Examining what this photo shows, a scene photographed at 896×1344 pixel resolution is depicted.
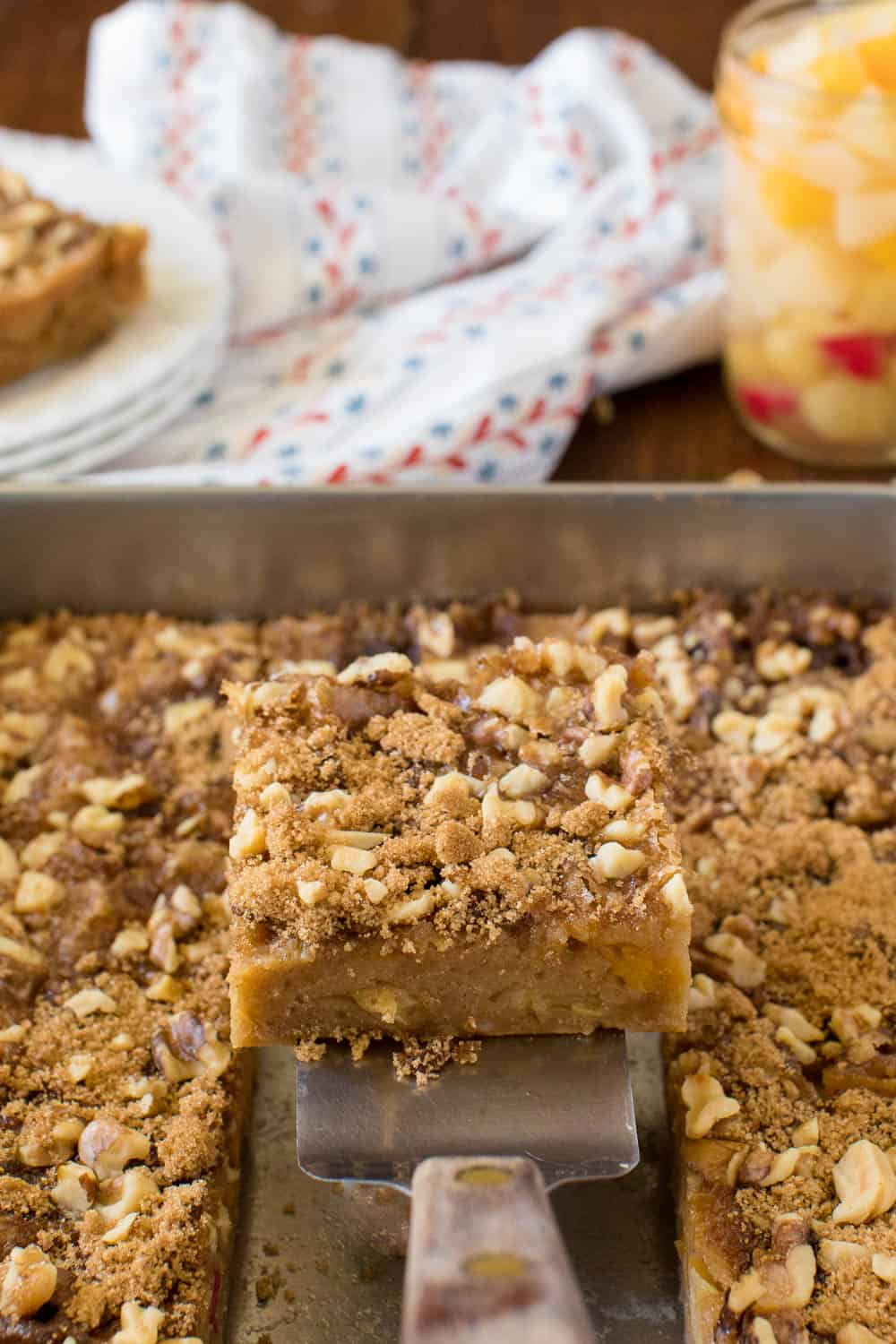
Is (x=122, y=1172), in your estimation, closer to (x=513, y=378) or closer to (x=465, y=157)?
(x=513, y=378)

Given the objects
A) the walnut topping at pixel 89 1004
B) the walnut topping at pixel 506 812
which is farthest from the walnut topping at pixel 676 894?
the walnut topping at pixel 89 1004

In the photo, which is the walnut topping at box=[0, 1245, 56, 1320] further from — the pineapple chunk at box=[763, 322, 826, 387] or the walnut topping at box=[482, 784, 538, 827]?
the pineapple chunk at box=[763, 322, 826, 387]

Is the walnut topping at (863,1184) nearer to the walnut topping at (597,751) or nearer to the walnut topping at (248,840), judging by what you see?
the walnut topping at (597,751)

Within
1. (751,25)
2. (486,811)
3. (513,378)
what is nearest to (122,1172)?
(486,811)

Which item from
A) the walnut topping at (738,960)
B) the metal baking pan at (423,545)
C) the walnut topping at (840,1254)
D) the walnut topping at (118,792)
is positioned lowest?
the walnut topping at (840,1254)

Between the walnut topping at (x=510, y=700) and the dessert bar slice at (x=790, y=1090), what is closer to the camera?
the dessert bar slice at (x=790, y=1090)
